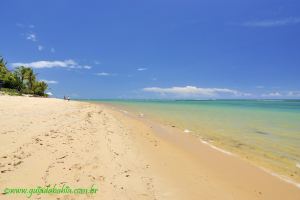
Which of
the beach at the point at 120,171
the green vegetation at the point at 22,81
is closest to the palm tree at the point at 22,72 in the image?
the green vegetation at the point at 22,81

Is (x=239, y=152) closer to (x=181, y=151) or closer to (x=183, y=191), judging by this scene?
(x=181, y=151)

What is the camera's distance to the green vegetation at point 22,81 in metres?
53.3

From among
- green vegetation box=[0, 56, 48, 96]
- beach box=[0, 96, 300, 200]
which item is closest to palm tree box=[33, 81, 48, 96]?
green vegetation box=[0, 56, 48, 96]

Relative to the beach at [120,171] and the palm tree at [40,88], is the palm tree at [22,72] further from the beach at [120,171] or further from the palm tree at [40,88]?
the beach at [120,171]

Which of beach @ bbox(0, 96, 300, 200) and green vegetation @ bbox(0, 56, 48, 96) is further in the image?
green vegetation @ bbox(0, 56, 48, 96)

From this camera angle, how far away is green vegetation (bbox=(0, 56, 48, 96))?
53.3m

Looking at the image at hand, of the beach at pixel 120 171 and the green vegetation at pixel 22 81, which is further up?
the green vegetation at pixel 22 81

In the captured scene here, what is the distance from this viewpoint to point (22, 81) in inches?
2327

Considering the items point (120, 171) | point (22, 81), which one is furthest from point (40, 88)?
point (120, 171)

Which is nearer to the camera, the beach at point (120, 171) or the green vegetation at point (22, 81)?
the beach at point (120, 171)

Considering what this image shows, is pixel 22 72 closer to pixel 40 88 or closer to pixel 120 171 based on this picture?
pixel 40 88

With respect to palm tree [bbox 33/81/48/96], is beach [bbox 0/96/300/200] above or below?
below

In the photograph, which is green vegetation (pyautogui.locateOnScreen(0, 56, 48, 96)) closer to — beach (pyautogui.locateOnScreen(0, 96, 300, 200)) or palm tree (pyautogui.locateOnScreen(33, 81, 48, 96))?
palm tree (pyautogui.locateOnScreen(33, 81, 48, 96))

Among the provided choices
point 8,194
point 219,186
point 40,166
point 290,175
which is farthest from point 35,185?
point 290,175
